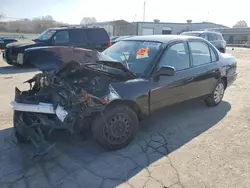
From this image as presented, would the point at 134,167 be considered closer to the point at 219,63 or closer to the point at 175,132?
the point at 175,132

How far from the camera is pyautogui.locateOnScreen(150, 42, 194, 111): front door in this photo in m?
3.78

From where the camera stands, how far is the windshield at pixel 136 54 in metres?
3.82

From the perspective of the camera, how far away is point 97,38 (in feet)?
38.1

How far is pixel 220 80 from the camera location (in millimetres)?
5289

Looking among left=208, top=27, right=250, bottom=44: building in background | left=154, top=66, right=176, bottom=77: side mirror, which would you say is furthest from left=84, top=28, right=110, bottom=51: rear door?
left=208, top=27, right=250, bottom=44: building in background

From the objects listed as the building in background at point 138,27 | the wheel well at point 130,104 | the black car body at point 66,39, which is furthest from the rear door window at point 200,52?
the building in background at point 138,27

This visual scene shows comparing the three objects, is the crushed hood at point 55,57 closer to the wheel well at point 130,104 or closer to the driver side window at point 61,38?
the wheel well at point 130,104

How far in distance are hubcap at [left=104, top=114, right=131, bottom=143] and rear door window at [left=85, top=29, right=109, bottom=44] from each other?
8.71 meters

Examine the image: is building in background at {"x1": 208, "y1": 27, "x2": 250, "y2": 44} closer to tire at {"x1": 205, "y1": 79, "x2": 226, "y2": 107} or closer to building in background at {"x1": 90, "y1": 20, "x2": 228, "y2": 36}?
building in background at {"x1": 90, "y1": 20, "x2": 228, "y2": 36}

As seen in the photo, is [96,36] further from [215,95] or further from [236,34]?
[236,34]

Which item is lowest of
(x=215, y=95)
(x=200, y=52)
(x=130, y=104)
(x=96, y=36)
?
(x=215, y=95)

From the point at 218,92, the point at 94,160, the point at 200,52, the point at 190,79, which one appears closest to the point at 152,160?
the point at 94,160

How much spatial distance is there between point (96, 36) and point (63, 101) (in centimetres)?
928

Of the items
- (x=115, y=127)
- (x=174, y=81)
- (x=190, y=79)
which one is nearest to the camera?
(x=115, y=127)
